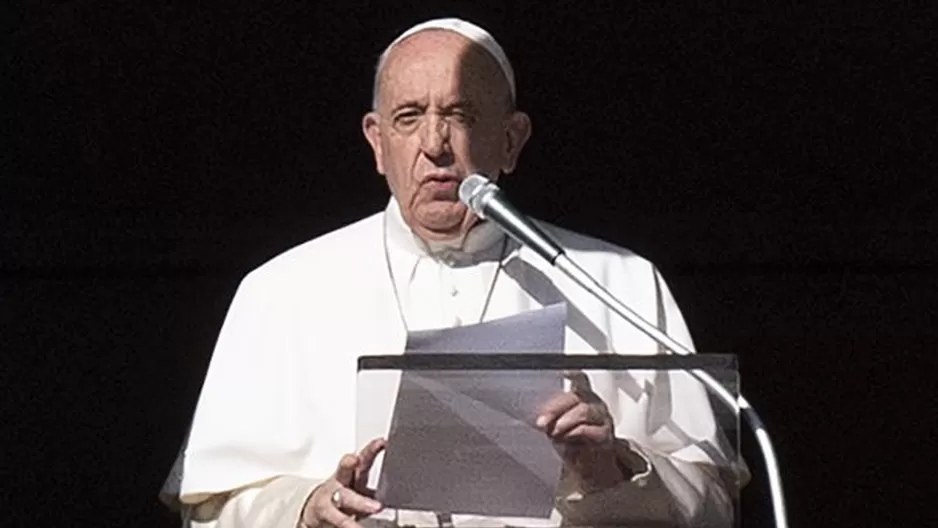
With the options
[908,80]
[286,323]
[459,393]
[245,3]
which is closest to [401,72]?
[286,323]

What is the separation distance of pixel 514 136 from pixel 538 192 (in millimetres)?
902

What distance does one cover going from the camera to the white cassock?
3.05m

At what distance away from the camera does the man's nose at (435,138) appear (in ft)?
9.85

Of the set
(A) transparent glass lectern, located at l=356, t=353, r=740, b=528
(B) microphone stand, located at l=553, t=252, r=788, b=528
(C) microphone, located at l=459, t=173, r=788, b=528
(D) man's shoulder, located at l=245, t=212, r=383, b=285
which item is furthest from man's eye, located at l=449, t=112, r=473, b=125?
(A) transparent glass lectern, located at l=356, t=353, r=740, b=528

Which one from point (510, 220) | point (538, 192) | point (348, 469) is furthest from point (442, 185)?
point (538, 192)

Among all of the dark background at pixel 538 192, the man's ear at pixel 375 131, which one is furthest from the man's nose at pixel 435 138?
the dark background at pixel 538 192

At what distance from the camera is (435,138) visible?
9.86ft

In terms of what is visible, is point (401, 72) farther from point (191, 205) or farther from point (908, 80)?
point (908, 80)

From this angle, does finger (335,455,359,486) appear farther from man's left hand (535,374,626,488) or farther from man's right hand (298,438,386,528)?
man's left hand (535,374,626,488)

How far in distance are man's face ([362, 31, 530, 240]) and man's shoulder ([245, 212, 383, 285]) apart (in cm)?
20

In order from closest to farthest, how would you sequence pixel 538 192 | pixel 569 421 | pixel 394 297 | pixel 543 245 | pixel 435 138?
1. pixel 569 421
2. pixel 543 245
3. pixel 435 138
4. pixel 394 297
5. pixel 538 192

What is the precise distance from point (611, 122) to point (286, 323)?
1086 millimetres

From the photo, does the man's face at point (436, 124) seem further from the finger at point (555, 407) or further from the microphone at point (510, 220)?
the finger at point (555, 407)

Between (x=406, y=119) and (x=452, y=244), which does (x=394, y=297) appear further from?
(x=406, y=119)
